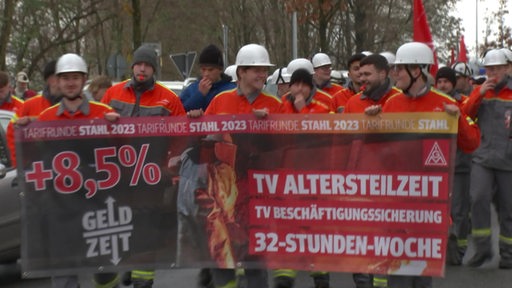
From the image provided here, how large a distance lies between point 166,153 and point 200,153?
26 cm

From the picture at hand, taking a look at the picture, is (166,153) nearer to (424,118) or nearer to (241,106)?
(241,106)

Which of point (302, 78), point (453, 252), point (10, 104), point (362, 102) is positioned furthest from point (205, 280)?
point (10, 104)

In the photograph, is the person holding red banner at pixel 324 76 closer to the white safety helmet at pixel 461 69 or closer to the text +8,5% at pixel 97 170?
the white safety helmet at pixel 461 69

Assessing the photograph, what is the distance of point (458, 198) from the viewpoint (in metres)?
11.6

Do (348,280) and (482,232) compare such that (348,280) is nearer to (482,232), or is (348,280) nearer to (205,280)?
(205,280)

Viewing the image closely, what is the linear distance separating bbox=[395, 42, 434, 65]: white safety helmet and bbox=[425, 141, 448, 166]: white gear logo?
0.62 m

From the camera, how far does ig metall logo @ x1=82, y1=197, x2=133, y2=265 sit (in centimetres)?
782

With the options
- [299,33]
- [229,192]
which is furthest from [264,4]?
[229,192]

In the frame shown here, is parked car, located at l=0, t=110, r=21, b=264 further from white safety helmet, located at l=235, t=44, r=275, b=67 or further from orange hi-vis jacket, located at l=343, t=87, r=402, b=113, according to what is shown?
orange hi-vis jacket, located at l=343, t=87, r=402, b=113

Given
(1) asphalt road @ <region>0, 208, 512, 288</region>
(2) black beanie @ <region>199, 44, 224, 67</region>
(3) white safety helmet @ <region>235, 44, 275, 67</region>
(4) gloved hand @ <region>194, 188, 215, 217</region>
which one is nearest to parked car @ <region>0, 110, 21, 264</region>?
(1) asphalt road @ <region>0, 208, 512, 288</region>

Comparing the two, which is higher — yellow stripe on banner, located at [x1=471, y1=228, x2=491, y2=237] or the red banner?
the red banner

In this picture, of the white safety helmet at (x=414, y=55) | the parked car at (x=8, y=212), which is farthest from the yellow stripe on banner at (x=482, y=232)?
the parked car at (x=8, y=212)

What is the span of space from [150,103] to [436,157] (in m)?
2.71

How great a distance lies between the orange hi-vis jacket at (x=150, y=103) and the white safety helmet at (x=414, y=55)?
7.10 feet
